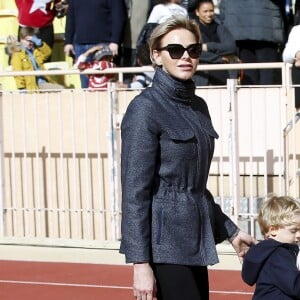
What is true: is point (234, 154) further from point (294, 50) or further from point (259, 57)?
point (259, 57)

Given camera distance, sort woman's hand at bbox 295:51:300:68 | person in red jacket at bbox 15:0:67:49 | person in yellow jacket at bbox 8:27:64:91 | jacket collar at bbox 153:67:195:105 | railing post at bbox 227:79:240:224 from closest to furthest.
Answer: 1. jacket collar at bbox 153:67:195:105
2. woman's hand at bbox 295:51:300:68
3. railing post at bbox 227:79:240:224
4. person in yellow jacket at bbox 8:27:64:91
5. person in red jacket at bbox 15:0:67:49

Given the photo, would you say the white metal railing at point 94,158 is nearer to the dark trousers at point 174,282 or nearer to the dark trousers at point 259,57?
the dark trousers at point 259,57

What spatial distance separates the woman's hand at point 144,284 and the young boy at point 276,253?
844 millimetres

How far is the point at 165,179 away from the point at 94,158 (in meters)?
6.66

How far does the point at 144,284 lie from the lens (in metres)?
4.38

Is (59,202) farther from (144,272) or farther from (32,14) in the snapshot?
(144,272)

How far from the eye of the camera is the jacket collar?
4656 mm

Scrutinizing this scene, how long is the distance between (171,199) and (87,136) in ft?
21.8

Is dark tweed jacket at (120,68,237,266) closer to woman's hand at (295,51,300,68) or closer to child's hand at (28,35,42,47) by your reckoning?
woman's hand at (295,51,300,68)

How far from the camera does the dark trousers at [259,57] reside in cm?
1151

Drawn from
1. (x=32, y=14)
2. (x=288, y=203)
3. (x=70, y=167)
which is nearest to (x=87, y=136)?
(x=70, y=167)

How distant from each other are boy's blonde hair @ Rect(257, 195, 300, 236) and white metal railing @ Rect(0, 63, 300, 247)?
16.5 ft

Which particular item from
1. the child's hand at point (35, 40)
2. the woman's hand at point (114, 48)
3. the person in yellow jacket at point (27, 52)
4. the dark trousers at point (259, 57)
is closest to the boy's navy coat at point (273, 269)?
the dark trousers at point (259, 57)

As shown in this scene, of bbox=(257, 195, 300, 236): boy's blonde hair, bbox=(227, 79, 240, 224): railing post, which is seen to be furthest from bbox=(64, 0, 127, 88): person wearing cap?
bbox=(257, 195, 300, 236): boy's blonde hair
